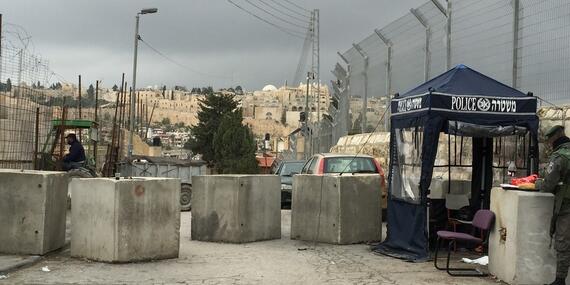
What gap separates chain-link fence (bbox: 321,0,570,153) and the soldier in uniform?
3.25 m

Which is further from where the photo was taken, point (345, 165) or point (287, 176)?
point (287, 176)

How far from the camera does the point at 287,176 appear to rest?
1992 cm

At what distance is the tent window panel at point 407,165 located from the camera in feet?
31.7

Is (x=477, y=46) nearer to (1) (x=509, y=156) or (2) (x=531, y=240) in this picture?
(1) (x=509, y=156)

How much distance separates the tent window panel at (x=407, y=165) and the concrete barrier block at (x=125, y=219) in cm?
372

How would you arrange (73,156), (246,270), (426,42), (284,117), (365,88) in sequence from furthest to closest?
(284,117) → (365,88) → (73,156) → (426,42) → (246,270)

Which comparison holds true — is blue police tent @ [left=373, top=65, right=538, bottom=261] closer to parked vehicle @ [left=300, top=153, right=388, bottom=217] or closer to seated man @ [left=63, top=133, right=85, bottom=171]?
parked vehicle @ [left=300, top=153, right=388, bottom=217]

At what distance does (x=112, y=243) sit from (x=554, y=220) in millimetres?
5778

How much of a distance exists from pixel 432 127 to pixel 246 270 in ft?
11.4

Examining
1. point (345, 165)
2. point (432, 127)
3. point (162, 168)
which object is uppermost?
point (432, 127)

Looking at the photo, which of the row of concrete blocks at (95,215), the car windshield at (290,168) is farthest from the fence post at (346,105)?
the row of concrete blocks at (95,215)

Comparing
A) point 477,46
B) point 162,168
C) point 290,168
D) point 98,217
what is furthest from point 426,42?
point 162,168

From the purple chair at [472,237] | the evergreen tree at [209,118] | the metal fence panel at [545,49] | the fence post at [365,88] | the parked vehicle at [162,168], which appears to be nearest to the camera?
the purple chair at [472,237]

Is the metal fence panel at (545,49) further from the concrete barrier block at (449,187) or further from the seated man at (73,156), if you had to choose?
the seated man at (73,156)
